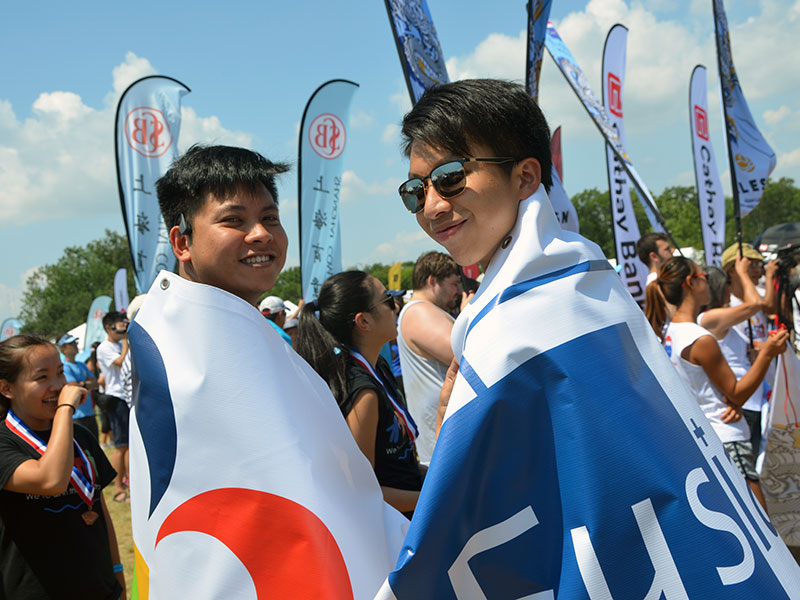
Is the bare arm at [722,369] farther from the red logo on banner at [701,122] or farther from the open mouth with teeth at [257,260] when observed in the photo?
the red logo on banner at [701,122]

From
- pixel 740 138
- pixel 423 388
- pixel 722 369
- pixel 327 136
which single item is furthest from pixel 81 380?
pixel 740 138

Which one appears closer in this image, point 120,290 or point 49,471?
point 49,471

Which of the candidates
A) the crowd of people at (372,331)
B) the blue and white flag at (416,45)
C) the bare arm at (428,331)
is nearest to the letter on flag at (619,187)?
the crowd of people at (372,331)

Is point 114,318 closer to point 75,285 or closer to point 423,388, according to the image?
point 423,388

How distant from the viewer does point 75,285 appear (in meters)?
54.9

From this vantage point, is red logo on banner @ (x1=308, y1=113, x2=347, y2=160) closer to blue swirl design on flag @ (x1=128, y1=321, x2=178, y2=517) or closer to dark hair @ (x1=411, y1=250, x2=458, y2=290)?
dark hair @ (x1=411, y1=250, x2=458, y2=290)

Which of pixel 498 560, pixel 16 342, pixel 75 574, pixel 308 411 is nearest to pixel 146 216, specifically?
pixel 16 342

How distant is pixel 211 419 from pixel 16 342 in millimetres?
2030

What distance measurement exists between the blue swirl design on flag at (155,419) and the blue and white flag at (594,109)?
453cm

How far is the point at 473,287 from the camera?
13.5ft

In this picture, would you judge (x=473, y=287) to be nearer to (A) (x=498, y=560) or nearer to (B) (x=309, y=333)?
(B) (x=309, y=333)

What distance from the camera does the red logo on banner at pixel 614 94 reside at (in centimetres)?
850

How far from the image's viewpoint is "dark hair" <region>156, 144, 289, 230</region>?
181 cm

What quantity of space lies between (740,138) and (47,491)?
6817 millimetres
